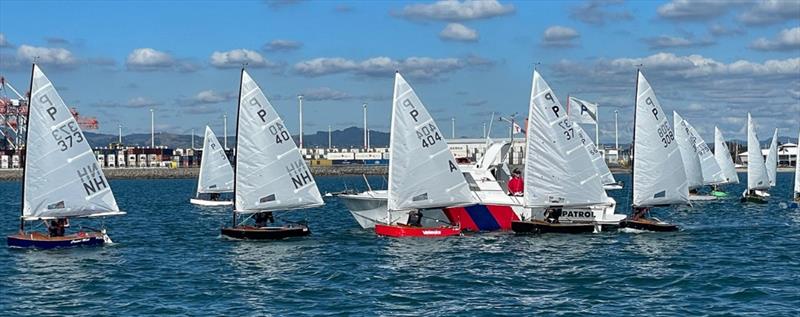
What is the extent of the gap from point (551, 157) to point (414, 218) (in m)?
6.16

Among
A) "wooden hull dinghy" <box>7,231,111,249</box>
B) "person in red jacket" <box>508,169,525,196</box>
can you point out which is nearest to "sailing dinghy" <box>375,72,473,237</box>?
"person in red jacket" <box>508,169,525,196</box>

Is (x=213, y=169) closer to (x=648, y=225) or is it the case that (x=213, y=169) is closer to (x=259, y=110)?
(x=259, y=110)

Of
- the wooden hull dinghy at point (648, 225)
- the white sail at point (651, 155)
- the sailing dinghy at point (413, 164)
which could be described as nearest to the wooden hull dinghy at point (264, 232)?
the sailing dinghy at point (413, 164)

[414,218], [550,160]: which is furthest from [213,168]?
[550,160]

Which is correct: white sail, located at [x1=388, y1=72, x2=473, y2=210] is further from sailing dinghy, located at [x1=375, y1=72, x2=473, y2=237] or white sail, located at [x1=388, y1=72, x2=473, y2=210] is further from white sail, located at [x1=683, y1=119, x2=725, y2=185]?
white sail, located at [x1=683, y1=119, x2=725, y2=185]

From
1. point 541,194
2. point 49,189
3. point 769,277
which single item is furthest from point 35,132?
point 769,277

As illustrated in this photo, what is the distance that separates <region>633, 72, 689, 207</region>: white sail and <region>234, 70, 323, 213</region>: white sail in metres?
13.9

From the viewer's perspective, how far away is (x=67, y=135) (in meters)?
39.7

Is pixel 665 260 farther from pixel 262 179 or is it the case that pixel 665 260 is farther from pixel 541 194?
pixel 262 179

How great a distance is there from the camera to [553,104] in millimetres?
44500

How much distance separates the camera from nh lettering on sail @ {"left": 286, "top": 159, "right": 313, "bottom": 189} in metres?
42.8

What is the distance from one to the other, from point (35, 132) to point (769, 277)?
83.5 ft

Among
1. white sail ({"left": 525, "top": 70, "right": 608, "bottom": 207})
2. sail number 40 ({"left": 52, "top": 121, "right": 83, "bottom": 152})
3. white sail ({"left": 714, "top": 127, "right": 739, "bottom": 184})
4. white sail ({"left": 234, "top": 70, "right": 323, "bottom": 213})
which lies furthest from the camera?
white sail ({"left": 714, "top": 127, "right": 739, "bottom": 184})

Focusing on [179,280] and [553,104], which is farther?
[553,104]
